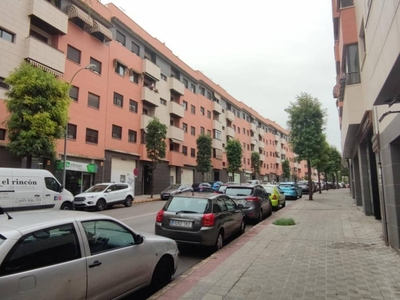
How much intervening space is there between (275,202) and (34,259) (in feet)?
51.8

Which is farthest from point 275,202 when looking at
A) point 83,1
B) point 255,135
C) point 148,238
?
point 255,135

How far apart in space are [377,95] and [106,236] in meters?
4.90

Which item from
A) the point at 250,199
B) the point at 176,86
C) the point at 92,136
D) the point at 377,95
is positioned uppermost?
the point at 176,86

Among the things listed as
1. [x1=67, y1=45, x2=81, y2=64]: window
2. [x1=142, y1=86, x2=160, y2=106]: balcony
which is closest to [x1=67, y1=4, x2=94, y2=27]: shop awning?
[x1=67, y1=45, x2=81, y2=64]: window

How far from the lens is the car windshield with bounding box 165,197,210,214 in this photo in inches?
307

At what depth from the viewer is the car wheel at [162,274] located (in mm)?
5001

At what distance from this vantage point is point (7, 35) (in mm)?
19125

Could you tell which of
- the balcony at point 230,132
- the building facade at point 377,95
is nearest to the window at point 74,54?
the building facade at point 377,95

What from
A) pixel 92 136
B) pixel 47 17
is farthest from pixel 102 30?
pixel 92 136

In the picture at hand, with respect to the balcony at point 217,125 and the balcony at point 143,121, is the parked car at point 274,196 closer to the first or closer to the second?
the balcony at point 143,121

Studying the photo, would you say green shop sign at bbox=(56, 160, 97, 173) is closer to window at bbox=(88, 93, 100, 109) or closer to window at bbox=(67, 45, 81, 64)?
window at bbox=(88, 93, 100, 109)

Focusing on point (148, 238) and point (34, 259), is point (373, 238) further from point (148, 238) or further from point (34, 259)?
point (34, 259)

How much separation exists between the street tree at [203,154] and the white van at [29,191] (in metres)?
24.1

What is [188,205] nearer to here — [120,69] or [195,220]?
[195,220]
